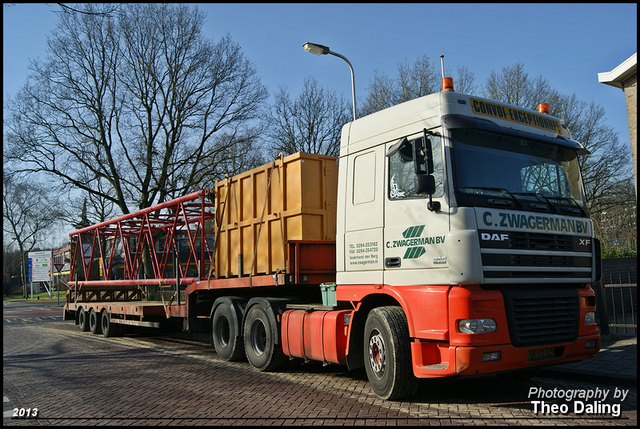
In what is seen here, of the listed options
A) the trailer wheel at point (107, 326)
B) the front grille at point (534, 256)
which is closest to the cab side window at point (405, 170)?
the front grille at point (534, 256)

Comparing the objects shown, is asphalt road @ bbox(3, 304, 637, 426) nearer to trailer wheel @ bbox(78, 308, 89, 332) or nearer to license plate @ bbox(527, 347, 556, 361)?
license plate @ bbox(527, 347, 556, 361)

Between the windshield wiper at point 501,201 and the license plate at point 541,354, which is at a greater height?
the windshield wiper at point 501,201

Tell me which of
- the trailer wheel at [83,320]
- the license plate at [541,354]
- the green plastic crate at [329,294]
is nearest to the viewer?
the license plate at [541,354]

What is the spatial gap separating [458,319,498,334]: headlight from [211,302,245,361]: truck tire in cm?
483

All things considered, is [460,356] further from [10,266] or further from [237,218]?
[10,266]

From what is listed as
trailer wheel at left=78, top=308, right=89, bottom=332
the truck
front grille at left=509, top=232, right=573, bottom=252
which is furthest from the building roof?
trailer wheel at left=78, top=308, right=89, bottom=332

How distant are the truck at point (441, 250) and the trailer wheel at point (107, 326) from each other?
25.6 feet

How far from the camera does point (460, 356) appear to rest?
5.45 meters

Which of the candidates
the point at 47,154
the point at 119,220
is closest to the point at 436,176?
the point at 119,220

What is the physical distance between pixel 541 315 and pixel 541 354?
42 cm

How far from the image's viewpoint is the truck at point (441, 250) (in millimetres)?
5641

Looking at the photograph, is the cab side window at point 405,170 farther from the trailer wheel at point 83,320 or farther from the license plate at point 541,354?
the trailer wheel at point 83,320

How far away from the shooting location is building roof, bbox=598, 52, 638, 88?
46.9 feet

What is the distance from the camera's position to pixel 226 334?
991 cm
